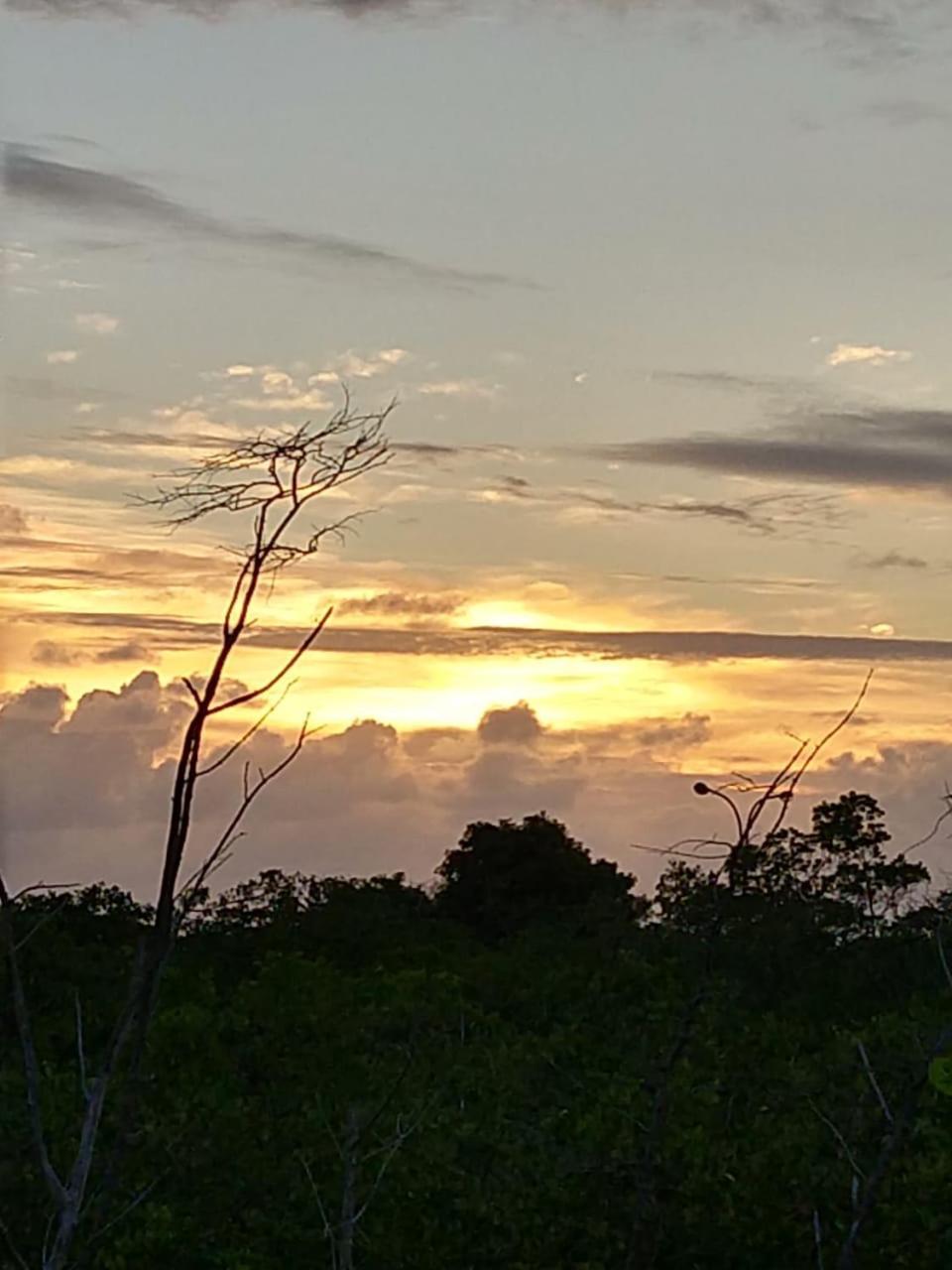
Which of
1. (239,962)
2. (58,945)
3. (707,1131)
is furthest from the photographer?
(239,962)

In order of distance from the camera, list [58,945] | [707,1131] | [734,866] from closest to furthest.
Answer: [734,866] → [707,1131] → [58,945]

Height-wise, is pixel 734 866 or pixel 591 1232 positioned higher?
pixel 734 866

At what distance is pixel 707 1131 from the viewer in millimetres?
13258

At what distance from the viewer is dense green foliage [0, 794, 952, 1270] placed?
470 inches

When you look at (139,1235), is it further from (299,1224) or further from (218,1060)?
(218,1060)

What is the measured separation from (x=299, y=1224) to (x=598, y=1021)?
5880 mm

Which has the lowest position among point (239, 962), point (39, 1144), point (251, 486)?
point (239, 962)

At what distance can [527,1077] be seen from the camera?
50.5 feet

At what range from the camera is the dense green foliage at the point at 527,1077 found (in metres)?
11.9

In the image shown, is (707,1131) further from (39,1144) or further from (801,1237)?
(39,1144)

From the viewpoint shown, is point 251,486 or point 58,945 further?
point 58,945

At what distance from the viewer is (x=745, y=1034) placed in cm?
1647

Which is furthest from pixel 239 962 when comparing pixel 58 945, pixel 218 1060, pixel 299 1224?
pixel 299 1224

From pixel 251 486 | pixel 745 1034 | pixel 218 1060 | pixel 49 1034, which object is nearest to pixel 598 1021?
pixel 745 1034
